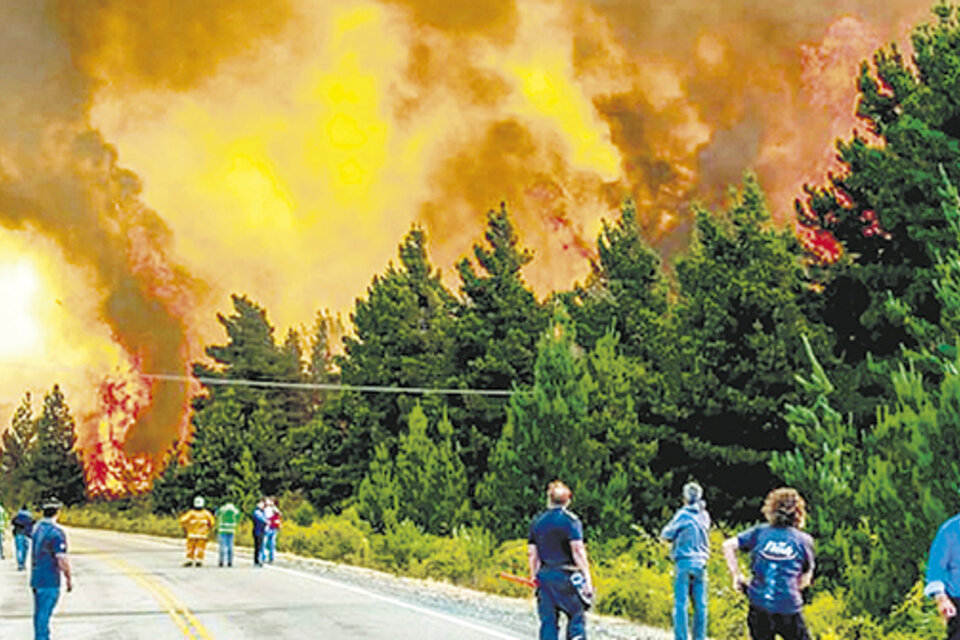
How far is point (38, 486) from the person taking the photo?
10775 centimetres

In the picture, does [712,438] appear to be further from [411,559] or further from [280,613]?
[280,613]

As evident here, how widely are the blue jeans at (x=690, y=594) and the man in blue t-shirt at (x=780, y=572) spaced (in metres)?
4.62

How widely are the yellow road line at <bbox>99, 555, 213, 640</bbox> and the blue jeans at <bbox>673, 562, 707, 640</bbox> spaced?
20.1ft

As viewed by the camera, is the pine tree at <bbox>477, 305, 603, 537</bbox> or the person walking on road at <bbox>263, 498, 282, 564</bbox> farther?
the person walking on road at <bbox>263, 498, 282, 564</bbox>

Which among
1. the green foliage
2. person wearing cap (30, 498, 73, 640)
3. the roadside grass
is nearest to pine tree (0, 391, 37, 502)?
the green foliage

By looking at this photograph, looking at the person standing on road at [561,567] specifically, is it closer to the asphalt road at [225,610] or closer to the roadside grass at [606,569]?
the roadside grass at [606,569]

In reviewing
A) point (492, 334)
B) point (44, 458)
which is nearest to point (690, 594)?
point (492, 334)

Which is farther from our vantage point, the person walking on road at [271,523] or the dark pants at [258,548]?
the person walking on road at [271,523]

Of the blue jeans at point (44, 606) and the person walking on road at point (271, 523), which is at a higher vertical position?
the person walking on road at point (271, 523)

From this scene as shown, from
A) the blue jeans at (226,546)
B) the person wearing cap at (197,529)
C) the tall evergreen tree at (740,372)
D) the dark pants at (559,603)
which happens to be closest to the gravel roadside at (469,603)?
the blue jeans at (226,546)

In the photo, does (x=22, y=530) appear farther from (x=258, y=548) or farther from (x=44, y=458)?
(x=44, y=458)

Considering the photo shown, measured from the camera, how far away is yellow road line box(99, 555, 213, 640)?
16125 millimetres

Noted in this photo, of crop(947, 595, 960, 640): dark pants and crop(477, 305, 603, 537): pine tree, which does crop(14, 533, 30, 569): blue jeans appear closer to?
crop(477, 305, 603, 537): pine tree

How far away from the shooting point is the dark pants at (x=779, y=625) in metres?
8.84
